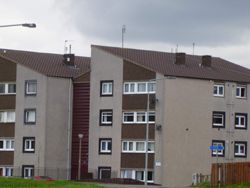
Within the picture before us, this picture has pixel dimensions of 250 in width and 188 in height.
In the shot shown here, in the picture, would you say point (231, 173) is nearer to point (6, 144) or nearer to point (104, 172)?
point (104, 172)

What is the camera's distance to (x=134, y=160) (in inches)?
3703

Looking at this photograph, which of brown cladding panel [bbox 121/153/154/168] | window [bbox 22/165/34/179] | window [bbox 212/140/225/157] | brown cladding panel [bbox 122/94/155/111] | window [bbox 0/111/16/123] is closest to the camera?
brown cladding panel [bbox 121/153/154/168]

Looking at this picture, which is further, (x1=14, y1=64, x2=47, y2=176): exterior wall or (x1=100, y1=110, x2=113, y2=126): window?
(x1=14, y1=64, x2=47, y2=176): exterior wall

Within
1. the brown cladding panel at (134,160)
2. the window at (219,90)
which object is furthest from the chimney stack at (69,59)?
the window at (219,90)

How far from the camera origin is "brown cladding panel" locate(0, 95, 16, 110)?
10438cm

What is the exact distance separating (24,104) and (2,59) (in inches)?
249

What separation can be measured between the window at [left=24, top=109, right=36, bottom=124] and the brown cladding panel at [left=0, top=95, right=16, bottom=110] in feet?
6.64

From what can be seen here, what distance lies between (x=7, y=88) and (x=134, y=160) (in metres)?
19.8

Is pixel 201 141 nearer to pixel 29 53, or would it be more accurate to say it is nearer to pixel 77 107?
pixel 77 107

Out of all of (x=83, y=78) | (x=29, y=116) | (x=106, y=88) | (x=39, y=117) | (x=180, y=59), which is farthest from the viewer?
(x=29, y=116)

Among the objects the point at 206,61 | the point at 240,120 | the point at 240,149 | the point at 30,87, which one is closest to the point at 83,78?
the point at 30,87

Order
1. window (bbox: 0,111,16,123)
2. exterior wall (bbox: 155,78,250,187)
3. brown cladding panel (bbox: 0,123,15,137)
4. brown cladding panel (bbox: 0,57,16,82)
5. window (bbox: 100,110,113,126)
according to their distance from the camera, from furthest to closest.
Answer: brown cladding panel (bbox: 0,57,16,82)
window (bbox: 0,111,16,123)
brown cladding panel (bbox: 0,123,15,137)
window (bbox: 100,110,113,126)
exterior wall (bbox: 155,78,250,187)

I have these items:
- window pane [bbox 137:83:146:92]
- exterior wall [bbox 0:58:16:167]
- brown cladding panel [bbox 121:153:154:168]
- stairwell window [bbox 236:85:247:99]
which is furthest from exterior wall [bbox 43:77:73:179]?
stairwell window [bbox 236:85:247:99]

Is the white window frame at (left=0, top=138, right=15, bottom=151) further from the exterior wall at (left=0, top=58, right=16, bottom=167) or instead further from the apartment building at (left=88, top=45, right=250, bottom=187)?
the apartment building at (left=88, top=45, right=250, bottom=187)
